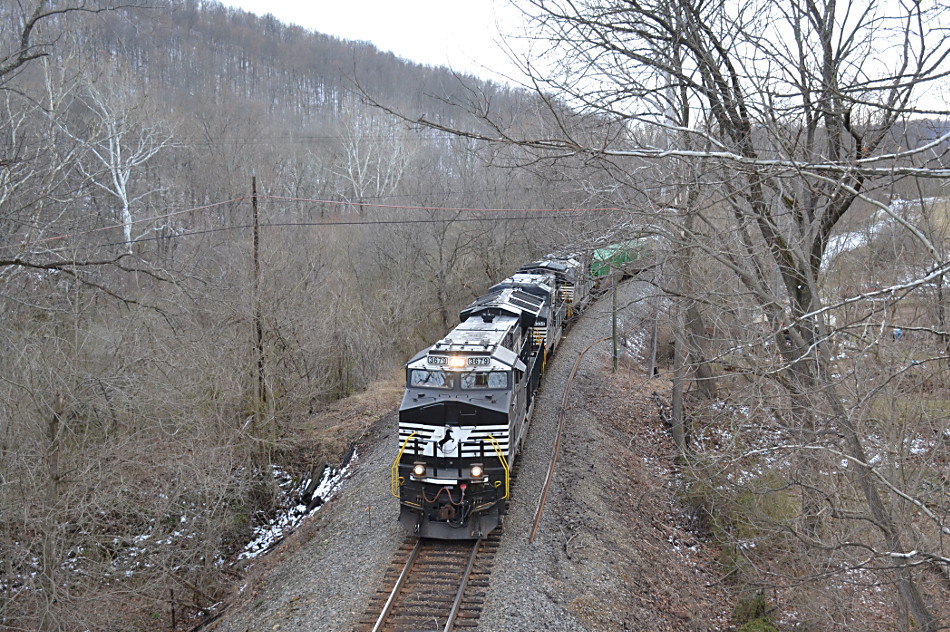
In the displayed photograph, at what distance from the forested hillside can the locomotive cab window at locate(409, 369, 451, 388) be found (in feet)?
13.0

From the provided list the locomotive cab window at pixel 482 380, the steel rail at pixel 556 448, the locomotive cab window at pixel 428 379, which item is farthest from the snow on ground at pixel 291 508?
the locomotive cab window at pixel 482 380

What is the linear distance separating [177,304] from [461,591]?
A: 6743mm

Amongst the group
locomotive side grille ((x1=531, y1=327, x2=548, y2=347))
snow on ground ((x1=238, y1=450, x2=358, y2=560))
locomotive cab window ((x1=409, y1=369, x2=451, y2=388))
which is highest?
locomotive side grille ((x1=531, y1=327, x2=548, y2=347))

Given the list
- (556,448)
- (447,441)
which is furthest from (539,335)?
(447,441)

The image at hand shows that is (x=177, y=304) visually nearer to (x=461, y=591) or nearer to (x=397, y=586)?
(x=397, y=586)

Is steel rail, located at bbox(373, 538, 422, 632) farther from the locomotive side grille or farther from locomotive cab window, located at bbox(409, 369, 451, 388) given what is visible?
the locomotive side grille

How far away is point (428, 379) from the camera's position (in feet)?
39.4

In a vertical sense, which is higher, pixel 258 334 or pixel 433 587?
Result: pixel 258 334

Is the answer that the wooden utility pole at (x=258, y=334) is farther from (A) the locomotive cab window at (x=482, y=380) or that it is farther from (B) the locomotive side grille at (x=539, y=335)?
(A) the locomotive cab window at (x=482, y=380)

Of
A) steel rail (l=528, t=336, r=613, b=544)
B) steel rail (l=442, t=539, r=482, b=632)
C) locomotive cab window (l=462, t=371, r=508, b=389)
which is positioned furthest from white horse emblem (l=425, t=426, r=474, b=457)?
steel rail (l=528, t=336, r=613, b=544)

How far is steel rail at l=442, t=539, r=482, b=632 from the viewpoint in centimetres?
925

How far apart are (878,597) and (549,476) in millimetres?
6740

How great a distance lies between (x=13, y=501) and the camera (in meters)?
10.8

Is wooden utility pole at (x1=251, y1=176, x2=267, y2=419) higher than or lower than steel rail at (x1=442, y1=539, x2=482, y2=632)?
higher
